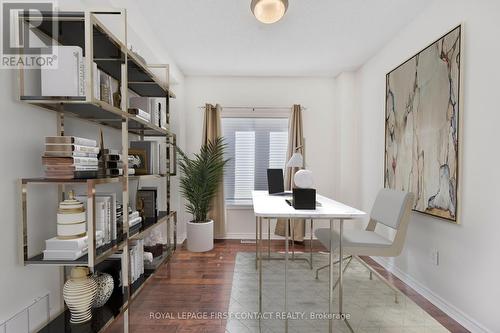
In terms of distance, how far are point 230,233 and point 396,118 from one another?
106 inches

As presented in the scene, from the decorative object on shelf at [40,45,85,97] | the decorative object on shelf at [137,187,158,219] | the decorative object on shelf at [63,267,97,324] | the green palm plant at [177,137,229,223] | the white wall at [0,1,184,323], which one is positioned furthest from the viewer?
the green palm plant at [177,137,229,223]

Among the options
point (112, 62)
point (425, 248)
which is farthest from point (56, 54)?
point (425, 248)

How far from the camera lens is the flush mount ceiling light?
176cm

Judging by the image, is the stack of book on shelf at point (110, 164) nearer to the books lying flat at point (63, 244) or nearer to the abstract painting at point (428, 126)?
the books lying flat at point (63, 244)

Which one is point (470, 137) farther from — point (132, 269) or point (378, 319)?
point (132, 269)

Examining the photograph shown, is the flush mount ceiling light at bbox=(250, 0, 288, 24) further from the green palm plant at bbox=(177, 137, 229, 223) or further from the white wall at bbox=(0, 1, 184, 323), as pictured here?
the green palm plant at bbox=(177, 137, 229, 223)

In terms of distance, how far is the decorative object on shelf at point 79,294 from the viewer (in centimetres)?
133

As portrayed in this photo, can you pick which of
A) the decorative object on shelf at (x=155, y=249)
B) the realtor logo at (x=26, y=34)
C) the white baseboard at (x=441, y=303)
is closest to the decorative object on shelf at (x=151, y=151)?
the decorative object on shelf at (x=155, y=249)

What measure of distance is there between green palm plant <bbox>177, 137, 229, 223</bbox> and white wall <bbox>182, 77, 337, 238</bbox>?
53cm

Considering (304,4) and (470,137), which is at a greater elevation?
(304,4)

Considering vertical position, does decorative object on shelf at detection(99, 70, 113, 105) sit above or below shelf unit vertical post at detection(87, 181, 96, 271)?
above

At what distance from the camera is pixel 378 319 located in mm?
1855

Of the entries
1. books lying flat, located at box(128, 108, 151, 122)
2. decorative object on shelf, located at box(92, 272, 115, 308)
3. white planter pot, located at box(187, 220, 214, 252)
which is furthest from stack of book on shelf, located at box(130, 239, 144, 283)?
white planter pot, located at box(187, 220, 214, 252)

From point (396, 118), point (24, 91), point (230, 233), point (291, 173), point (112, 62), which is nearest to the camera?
point (24, 91)
